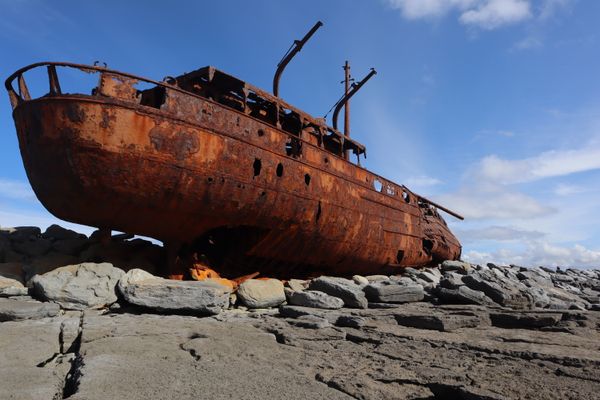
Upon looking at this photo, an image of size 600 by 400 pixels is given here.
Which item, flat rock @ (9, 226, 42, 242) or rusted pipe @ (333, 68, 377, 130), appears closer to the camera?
flat rock @ (9, 226, 42, 242)

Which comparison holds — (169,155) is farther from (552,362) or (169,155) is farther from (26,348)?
(552,362)

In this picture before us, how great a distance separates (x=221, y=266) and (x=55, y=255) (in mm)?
2592

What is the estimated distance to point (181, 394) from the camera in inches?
87.4

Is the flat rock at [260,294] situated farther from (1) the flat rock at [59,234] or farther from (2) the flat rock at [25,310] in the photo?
(1) the flat rock at [59,234]

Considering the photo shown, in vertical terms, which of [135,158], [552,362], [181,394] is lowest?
[181,394]

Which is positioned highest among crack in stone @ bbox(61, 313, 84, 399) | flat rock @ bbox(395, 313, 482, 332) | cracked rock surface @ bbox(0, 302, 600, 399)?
flat rock @ bbox(395, 313, 482, 332)

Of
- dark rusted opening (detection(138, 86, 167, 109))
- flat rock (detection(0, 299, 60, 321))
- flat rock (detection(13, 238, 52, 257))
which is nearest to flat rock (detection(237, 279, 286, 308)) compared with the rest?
flat rock (detection(0, 299, 60, 321))

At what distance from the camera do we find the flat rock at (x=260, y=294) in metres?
5.68

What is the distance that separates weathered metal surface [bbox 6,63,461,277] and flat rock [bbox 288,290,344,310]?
1.85 meters

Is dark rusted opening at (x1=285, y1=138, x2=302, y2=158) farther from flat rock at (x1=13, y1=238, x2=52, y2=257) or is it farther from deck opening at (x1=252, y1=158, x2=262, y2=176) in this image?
flat rock at (x1=13, y1=238, x2=52, y2=257)

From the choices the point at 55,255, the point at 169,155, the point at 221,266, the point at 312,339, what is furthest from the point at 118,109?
the point at 312,339

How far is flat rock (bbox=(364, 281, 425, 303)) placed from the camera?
6.05 metres

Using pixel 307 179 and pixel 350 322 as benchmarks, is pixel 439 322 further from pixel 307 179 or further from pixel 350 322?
pixel 307 179

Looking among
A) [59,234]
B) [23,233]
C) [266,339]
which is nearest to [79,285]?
[266,339]
